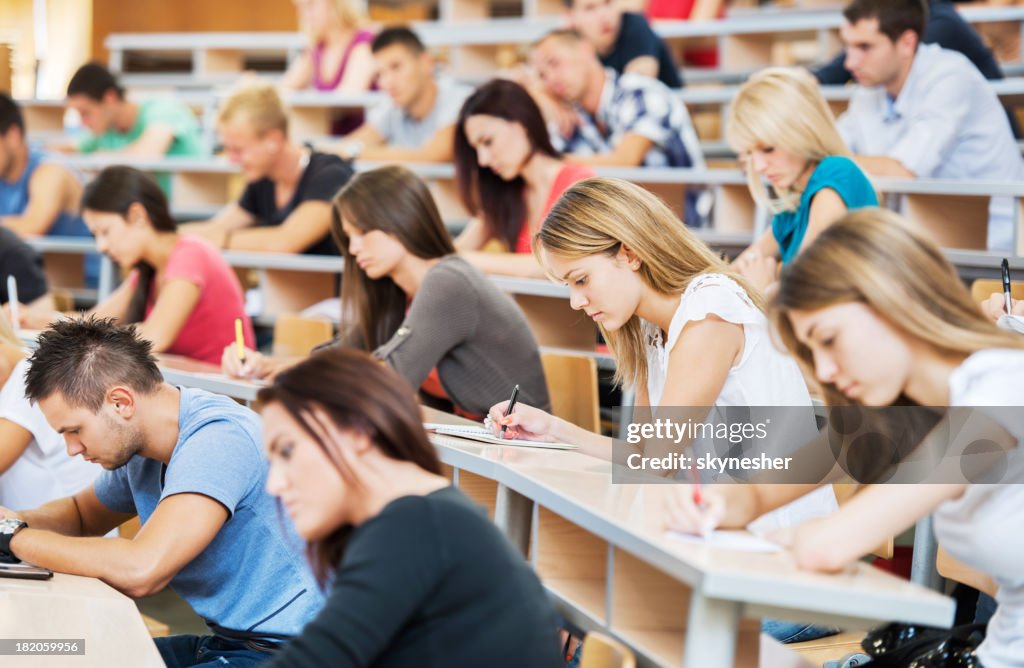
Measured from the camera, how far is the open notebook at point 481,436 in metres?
2.17

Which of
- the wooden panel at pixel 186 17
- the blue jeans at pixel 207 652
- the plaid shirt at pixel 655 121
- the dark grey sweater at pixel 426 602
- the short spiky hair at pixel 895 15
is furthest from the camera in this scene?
the wooden panel at pixel 186 17

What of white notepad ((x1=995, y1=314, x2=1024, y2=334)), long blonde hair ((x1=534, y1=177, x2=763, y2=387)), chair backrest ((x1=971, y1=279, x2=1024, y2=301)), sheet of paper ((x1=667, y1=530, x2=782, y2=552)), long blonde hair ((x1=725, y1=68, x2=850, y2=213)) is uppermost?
long blonde hair ((x1=725, y1=68, x2=850, y2=213))

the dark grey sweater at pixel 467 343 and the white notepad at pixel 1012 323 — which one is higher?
the white notepad at pixel 1012 323

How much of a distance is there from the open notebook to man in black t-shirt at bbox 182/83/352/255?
6.95 ft

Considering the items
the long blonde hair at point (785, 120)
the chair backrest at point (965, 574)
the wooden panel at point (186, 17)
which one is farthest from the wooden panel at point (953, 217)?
the wooden panel at point (186, 17)

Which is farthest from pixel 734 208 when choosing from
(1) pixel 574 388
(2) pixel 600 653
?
(2) pixel 600 653

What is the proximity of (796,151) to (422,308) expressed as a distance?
1032mm

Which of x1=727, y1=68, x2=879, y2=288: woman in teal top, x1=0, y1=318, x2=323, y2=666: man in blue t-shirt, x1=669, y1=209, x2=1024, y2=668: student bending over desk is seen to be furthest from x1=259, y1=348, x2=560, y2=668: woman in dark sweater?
x1=727, y1=68, x2=879, y2=288: woman in teal top

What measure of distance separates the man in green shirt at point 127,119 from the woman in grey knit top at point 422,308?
9.51ft

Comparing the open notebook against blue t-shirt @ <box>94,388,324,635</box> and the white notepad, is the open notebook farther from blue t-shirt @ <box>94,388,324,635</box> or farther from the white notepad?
the white notepad

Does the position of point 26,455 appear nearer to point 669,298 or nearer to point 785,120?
point 669,298

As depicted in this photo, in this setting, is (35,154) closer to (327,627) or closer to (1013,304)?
(1013,304)

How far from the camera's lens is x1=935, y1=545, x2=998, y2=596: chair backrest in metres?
1.85

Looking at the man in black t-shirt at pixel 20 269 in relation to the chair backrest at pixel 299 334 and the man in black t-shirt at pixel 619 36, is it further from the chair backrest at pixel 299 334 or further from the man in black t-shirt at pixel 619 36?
the man in black t-shirt at pixel 619 36
